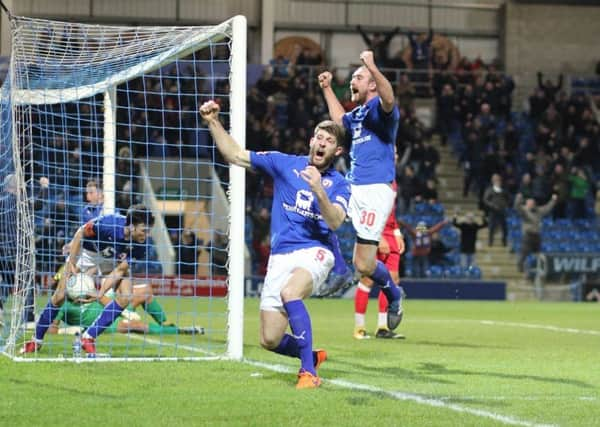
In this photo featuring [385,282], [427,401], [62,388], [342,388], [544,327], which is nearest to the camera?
[427,401]

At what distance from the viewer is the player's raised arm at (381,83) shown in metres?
9.62

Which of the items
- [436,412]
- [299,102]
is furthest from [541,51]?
[436,412]

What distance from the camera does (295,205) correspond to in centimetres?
934

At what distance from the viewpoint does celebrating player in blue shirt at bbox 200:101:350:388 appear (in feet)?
29.6

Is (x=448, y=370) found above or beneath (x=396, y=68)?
beneath

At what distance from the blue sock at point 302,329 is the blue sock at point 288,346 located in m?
0.29

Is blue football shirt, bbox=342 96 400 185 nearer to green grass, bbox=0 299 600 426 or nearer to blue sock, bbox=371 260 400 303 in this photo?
blue sock, bbox=371 260 400 303

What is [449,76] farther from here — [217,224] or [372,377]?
[372,377]

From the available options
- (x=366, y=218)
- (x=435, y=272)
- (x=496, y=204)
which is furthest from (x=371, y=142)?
(x=496, y=204)

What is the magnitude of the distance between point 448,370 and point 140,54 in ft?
14.3

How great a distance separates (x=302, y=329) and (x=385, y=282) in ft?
9.83

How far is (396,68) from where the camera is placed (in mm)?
36281

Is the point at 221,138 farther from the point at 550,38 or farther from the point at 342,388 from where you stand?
the point at 550,38

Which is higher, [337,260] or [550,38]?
[550,38]
